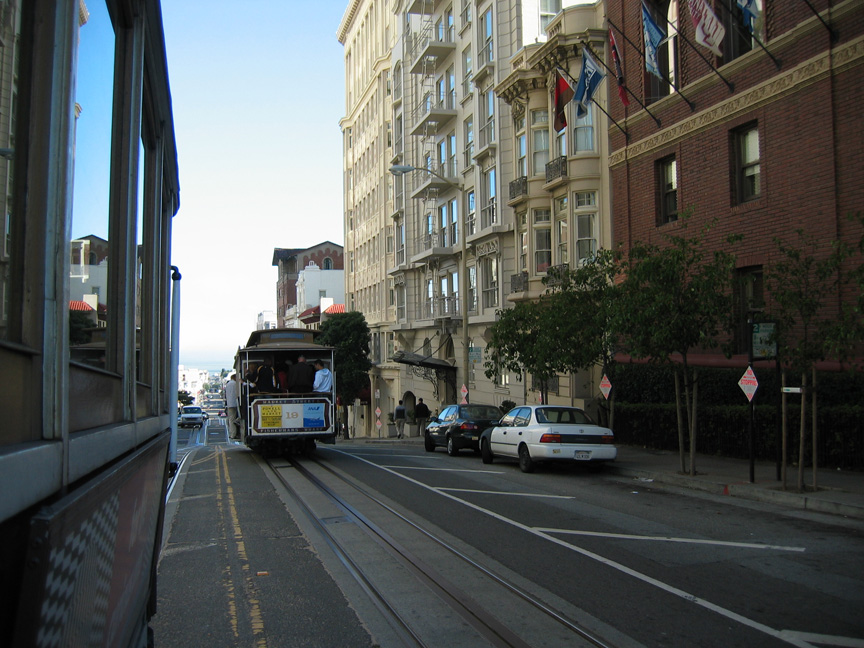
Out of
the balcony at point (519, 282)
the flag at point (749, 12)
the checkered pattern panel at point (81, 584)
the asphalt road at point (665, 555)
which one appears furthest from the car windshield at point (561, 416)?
the checkered pattern panel at point (81, 584)

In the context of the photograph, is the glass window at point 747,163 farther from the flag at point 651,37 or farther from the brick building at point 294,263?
the brick building at point 294,263

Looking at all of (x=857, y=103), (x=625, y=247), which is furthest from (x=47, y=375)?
(x=625, y=247)

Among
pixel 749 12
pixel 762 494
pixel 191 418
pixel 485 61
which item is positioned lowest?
pixel 191 418

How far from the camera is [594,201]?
25.4 meters

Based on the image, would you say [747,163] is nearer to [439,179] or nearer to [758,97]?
[758,97]

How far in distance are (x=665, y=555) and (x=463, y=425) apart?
13.8 metres

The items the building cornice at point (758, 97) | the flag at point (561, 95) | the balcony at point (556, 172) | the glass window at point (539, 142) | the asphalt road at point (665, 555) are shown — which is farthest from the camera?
the glass window at point (539, 142)

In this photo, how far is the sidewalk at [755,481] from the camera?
11.9 meters

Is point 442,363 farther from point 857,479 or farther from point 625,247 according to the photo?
point 857,479

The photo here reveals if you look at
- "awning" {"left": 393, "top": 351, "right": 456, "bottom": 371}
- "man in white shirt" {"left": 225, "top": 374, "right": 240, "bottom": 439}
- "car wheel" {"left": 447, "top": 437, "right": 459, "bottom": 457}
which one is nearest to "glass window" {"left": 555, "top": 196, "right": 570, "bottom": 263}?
"car wheel" {"left": 447, "top": 437, "right": 459, "bottom": 457}

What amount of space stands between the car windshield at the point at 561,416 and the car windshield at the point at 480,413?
4890 millimetres

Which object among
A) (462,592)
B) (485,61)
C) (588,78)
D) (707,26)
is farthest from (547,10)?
(462,592)

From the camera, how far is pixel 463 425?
22312mm

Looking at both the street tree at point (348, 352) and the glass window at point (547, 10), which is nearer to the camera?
the glass window at point (547, 10)
